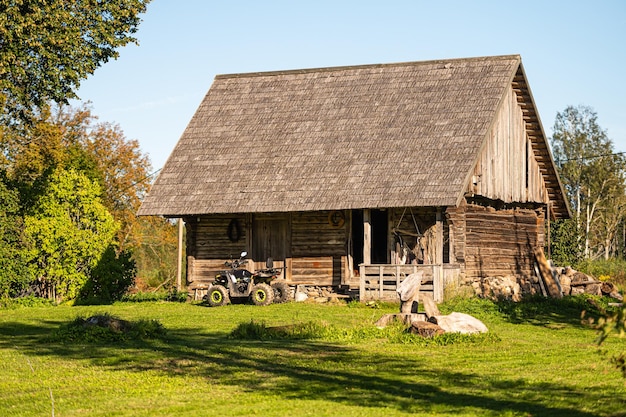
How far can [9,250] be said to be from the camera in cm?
3388

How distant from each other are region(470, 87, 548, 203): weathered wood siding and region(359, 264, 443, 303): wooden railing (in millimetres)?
3434

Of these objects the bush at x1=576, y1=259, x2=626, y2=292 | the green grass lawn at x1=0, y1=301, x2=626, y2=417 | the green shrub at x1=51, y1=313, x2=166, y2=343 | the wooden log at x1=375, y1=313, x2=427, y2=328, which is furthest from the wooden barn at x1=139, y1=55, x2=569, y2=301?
the green shrub at x1=51, y1=313, x2=166, y2=343

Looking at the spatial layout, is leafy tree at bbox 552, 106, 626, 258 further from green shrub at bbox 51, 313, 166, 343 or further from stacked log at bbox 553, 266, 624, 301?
green shrub at bbox 51, 313, 166, 343

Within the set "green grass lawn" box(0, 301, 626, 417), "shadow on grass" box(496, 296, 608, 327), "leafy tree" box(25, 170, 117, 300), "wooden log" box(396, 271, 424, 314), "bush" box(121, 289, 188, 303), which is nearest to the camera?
"green grass lawn" box(0, 301, 626, 417)

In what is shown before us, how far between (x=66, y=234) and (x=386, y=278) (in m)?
10.9

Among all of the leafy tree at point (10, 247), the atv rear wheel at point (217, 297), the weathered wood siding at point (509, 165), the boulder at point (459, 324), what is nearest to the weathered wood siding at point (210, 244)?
the atv rear wheel at point (217, 297)

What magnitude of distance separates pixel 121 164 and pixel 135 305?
2367 centimetres

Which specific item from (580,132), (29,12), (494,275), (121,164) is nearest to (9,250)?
(29,12)

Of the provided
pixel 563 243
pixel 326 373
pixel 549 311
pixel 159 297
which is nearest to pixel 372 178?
pixel 549 311

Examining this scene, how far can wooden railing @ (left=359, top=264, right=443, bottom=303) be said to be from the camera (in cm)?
3094

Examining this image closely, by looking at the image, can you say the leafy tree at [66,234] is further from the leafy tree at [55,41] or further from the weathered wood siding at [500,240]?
the weathered wood siding at [500,240]

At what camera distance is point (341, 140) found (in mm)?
35125

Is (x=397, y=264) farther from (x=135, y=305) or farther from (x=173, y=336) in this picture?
(x=173, y=336)

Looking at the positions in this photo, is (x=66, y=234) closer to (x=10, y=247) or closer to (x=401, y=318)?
(x=10, y=247)
